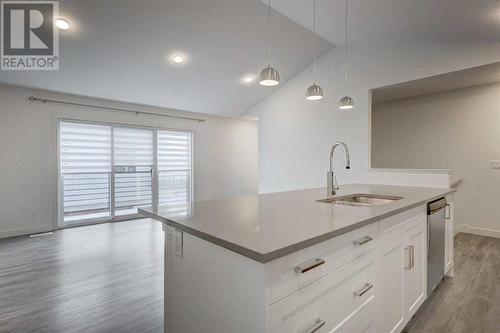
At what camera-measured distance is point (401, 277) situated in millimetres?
1717

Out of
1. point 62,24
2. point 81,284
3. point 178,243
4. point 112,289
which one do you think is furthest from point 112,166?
point 178,243

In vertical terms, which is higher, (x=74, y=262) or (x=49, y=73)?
(x=49, y=73)

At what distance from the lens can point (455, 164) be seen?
4.34 meters

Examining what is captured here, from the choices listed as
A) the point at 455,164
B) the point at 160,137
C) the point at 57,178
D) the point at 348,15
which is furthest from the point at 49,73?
the point at 455,164

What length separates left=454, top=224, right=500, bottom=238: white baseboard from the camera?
4.02 metres

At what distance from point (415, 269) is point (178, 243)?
66.2 inches

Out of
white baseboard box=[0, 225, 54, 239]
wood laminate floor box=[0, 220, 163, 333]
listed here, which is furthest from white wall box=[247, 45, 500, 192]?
white baseboard box=[0, 225, 54, 239]

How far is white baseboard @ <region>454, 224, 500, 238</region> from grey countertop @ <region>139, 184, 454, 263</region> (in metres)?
3.31

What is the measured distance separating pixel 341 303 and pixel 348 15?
10.4 ft

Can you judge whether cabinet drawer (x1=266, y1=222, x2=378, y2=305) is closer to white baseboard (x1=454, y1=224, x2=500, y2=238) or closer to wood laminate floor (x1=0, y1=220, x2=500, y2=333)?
wood laminate floor (x1=0, y1=220, x2=500, y2=333)

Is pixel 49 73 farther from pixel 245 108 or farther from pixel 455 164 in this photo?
pixel 455 164

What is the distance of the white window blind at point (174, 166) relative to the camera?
5.91m

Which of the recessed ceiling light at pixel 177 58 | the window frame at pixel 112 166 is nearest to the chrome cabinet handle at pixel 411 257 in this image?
the recessed ceiling light at pixel 177 58

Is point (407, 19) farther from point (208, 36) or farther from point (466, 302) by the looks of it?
point (466, 302)
